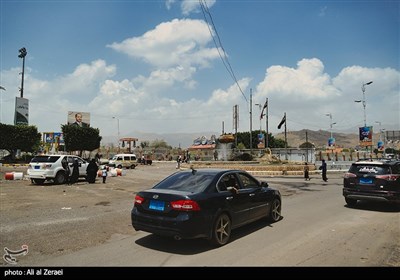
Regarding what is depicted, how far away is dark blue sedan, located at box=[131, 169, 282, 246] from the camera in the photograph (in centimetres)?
588

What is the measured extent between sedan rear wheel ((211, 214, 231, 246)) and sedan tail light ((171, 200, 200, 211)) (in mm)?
668

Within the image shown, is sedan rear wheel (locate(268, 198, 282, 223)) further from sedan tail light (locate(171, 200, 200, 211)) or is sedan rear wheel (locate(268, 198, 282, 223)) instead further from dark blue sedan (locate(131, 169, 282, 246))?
sedan tail light (locate(171, 200, 200, 211))

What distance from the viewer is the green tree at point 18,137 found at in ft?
157

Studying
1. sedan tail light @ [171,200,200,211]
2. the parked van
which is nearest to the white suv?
sedan tail light @ [171,200,200,211]

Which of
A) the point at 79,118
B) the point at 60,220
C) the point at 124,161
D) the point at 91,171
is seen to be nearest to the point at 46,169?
the point at 91,171

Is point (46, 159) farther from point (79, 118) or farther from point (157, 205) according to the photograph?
point (79, 118)

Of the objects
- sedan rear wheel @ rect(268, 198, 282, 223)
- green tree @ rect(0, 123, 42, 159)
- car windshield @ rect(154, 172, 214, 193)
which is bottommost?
sedan rear wheel @ rect(268, 198, 282, 223)

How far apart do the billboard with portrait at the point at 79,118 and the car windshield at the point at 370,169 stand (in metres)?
70.3

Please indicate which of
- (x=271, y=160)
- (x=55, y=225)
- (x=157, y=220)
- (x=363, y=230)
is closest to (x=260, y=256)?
(x=157, y=220)

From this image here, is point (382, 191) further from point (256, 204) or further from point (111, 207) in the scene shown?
point (111, 207)
